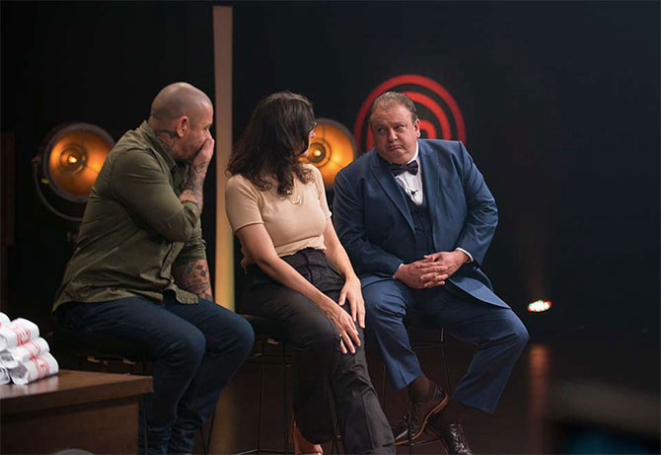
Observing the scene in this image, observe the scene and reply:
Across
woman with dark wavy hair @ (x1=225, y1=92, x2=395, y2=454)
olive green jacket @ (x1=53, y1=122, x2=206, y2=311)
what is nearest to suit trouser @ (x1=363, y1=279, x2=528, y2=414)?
woman with dark wavy hair @ (x1=225, y1=92, x2=395, y2=454)

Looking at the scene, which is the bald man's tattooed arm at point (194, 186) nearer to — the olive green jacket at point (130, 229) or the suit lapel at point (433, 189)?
the olive green jacket at point (130, 229)

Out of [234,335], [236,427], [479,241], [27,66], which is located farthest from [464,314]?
[27,66]

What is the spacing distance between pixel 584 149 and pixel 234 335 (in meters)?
4.60

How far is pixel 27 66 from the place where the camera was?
6.37 metres

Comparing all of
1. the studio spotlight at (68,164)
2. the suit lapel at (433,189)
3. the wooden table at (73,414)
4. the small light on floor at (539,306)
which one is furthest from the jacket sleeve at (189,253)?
the small light on floor at (539,306)

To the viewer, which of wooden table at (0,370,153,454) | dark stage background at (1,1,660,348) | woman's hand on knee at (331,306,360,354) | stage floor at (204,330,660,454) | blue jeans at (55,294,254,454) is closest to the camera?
wooden table at (0,370,153,454)

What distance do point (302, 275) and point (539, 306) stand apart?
3894mm

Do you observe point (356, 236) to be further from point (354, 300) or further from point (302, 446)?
point (302, 446)

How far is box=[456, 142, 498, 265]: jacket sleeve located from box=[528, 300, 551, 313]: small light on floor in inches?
128

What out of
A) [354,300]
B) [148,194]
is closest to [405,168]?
[354,300]

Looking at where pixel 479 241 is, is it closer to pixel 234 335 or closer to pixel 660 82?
pixel 234 335

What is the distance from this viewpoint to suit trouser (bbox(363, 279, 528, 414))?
2889 mm

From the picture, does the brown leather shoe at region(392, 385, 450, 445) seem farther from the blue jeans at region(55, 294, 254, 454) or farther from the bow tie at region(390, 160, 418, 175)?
the bow tie at region(390, 160, 418, 175)

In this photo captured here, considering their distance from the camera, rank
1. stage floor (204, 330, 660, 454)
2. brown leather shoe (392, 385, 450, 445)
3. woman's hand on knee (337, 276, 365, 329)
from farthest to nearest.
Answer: stage floor (204, 330, 660, 454) → brown leather shoe (392, 385, 450, 445) → woman's hand on knee (337, 276, 365, 329)
